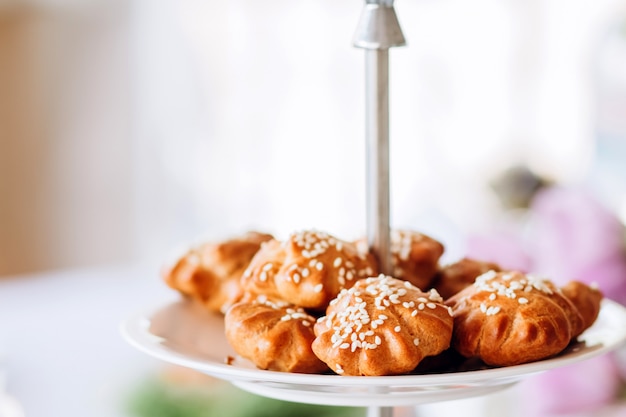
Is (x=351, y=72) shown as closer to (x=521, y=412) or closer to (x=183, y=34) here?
(x=183, y=34)

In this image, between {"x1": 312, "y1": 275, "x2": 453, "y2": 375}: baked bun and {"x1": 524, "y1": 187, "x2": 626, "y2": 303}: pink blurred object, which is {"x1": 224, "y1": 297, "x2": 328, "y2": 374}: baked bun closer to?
{"x1": 312, "y1": 275, "x2": 453, "y2": 375}: baked bun

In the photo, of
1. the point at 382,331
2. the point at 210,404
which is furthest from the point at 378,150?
the point at 210,404

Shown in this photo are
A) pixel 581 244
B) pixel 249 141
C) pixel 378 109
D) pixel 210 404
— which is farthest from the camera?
pixel 249 141

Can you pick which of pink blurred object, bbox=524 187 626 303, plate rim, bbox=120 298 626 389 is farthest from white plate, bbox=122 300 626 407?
pink blurred object, bbox=524 187 626 303

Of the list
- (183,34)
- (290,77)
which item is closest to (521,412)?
(290,77)

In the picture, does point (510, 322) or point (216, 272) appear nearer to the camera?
point (510, 322)

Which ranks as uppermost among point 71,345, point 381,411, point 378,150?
point 378,150

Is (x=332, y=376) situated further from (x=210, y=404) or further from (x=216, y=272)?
(x=210, y=404)
